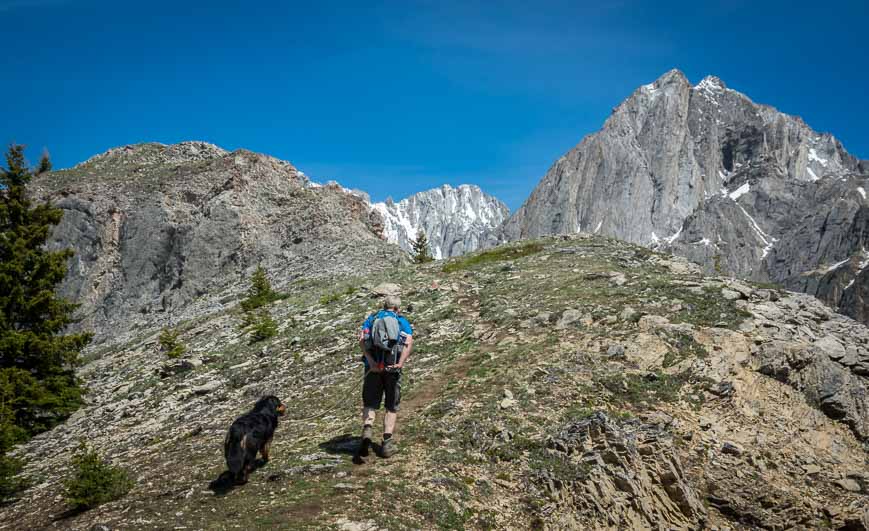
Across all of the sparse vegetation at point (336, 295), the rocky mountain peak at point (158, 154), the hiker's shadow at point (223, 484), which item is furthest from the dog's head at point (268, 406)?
the rocky mountain peak at point (158, 154)

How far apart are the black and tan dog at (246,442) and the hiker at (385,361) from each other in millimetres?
2034

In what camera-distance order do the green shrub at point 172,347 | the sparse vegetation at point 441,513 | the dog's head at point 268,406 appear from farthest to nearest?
the green shrub at point 172,347 → the dog's head at point 268,406 → the sparse vegetation at point 441,513

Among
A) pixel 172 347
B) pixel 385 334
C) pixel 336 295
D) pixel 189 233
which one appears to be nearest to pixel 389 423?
pixel 385 334

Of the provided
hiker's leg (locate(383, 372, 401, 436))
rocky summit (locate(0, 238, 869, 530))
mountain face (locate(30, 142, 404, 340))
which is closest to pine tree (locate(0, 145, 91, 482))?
rocky summit (locate(0, 238, 869, 530))

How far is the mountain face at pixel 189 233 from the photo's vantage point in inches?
1783

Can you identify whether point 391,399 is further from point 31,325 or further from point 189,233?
point 189,233

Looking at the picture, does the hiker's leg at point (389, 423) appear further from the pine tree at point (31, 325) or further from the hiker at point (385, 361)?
the pine tree at point (31, 325)

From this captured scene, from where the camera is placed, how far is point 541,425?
12.6 meters

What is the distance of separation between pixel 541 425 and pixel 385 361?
3818 mm

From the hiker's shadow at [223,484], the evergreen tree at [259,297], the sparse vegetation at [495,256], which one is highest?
the sparse vegetation at [495,256]

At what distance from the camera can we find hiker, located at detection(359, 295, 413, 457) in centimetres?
1158

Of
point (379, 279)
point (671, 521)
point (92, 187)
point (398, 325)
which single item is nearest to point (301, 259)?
point (379, 279)

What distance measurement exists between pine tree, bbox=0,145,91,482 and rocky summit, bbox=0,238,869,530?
1.16 m

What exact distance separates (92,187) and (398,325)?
5136 cm
